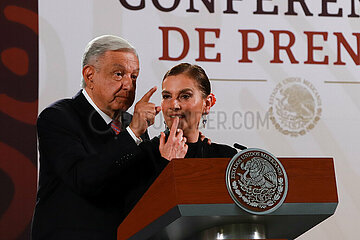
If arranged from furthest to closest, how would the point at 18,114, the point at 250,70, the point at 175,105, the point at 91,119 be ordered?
1. the point at 250,70
2. the point at 18,114
3. the point at 175,105
4. the point at 91,119

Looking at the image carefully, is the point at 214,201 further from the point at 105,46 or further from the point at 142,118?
the point at 105,46

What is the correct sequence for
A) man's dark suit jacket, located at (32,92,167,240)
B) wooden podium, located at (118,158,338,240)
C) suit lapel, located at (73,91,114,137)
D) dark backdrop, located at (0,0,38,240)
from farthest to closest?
dark backdrop, located at (0,0,38,240)
suit lapel, located at (73,91,114,137)
man's dark suit jacket, located at (32,92,167,240)
wooden podium, located at (118,158,338,240)

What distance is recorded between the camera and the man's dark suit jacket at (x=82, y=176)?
1.68m

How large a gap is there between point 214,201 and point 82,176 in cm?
63

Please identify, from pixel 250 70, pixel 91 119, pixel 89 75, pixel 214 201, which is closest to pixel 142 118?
pixel 91 119

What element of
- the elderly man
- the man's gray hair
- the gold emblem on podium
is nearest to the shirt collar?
the elderly man

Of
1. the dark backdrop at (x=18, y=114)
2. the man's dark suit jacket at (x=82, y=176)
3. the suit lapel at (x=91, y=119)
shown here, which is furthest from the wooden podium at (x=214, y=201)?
the dark backdrop at (x=18, y=114)

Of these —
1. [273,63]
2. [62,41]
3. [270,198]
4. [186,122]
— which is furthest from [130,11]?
[270,198]

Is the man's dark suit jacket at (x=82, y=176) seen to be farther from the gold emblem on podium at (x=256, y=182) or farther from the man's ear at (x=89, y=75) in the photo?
the gold emblem on podium at (x=256, y=182)

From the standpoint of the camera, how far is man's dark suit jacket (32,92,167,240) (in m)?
1.68

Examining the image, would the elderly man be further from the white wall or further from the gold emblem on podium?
the white wall

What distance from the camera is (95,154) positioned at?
1.83m

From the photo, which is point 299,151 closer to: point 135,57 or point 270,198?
point 135,57

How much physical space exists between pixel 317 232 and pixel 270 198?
205 cm
